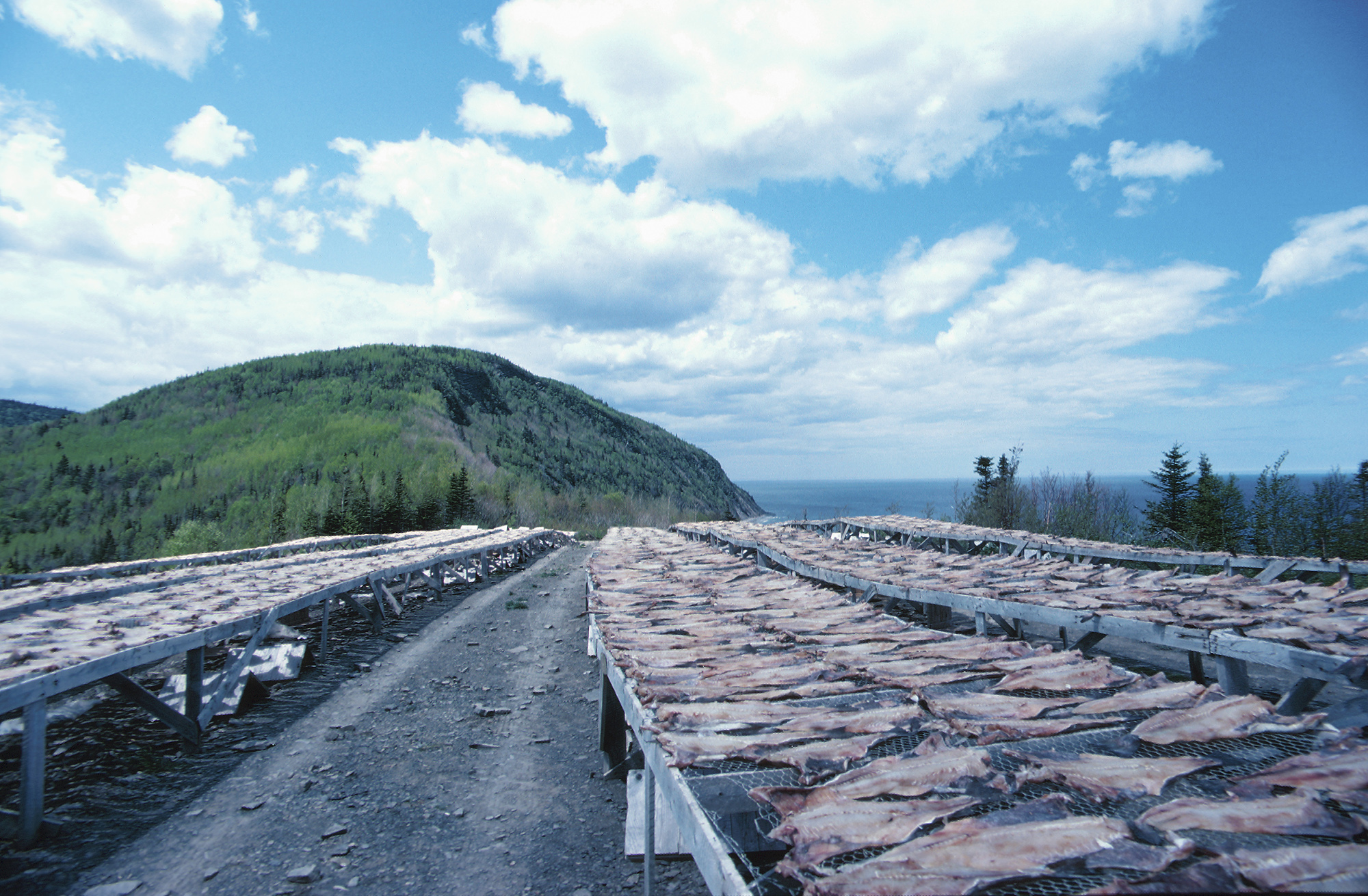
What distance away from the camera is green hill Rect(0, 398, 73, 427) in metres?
102

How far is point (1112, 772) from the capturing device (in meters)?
1.99

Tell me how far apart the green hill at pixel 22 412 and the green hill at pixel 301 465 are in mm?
62944

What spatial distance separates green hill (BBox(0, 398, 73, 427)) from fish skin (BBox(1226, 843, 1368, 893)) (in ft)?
465

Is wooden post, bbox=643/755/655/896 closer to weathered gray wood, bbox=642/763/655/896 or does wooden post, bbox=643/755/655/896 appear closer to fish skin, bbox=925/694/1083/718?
weathered gray wood, bbox=642/763/655/896

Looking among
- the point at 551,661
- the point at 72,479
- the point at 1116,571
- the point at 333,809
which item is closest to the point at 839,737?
the point at 333,809

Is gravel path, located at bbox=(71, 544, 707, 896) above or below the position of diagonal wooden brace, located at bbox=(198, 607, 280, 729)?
below

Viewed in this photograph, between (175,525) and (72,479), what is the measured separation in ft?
54.9

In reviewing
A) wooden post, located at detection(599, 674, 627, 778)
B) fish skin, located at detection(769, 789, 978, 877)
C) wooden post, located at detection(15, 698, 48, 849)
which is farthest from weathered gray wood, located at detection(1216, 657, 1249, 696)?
wooden post, located at detection(15, 698, 48, 849)

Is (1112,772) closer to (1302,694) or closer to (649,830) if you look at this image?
(649,830)

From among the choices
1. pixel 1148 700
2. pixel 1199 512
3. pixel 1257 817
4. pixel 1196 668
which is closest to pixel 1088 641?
pixel 1196 668

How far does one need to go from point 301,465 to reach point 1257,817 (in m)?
48.7

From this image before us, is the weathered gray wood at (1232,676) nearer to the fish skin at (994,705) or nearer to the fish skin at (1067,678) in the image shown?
the fish skin at (1067,678)

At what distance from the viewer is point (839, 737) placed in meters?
2.36

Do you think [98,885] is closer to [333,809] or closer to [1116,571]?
[333,809]
